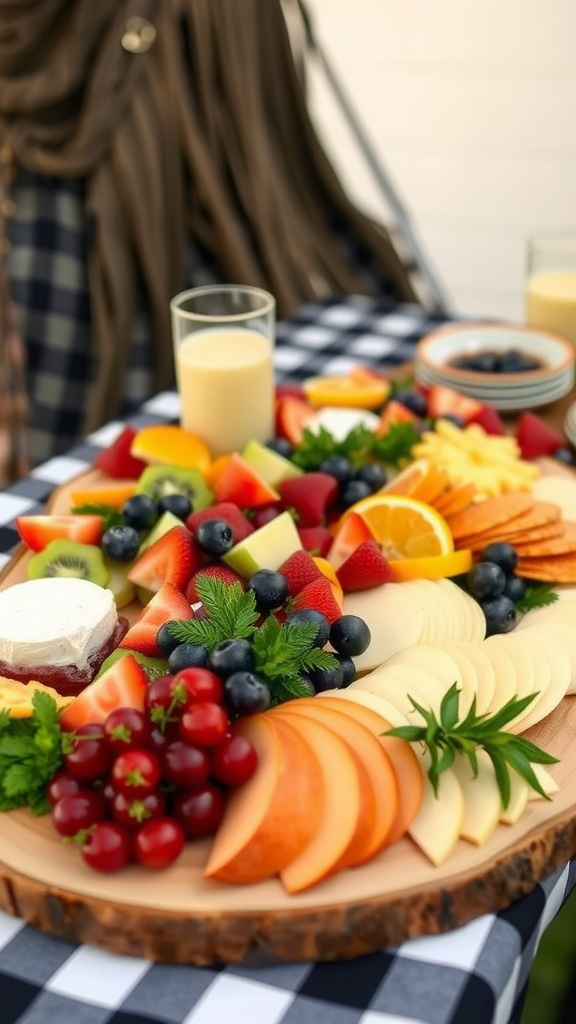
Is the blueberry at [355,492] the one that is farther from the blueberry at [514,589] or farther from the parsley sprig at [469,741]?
the parsley sprig at [469,741]

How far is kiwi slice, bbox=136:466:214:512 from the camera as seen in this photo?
1629 mm

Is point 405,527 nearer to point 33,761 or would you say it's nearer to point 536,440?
point 536,440

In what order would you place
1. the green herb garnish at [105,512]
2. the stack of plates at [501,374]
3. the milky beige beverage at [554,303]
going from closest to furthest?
the green herb garnish at [105,512]
the stack of plates at [501,374]
the milky beige beverage at [554,303]

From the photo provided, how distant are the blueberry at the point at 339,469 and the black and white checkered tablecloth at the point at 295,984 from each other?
2.52 feet

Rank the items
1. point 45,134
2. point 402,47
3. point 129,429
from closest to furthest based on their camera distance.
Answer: point 129,429, point 45,134, point 402,47

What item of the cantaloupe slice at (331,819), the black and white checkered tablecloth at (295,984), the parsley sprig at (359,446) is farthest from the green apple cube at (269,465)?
the black and white checkered tablecloth at (295,984)

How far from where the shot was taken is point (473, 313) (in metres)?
3.88

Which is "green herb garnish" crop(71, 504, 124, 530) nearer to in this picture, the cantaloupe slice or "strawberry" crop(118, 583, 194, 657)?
"strawberry" crop(118, 583, 194, 657)

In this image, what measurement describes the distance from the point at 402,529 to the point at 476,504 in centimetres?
14

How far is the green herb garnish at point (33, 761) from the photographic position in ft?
3.43

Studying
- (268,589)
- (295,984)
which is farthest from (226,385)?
(295,984)

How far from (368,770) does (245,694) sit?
0.47ft

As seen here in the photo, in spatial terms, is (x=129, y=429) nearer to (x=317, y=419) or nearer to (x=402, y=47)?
(x=317, y=419)

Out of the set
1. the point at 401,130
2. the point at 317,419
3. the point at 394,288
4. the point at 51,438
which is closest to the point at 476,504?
the point at 317,419
